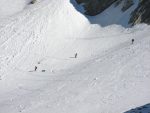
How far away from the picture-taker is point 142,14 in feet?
133

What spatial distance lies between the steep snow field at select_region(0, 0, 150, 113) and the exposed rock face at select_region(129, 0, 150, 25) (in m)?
1.01

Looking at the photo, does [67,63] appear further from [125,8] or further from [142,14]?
[125,8]

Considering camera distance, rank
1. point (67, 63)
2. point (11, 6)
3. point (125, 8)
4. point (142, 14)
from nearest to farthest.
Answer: point (67, 63), point (142, 14), point (125, 8), point (11, 6)

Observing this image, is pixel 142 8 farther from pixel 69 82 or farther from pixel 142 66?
pixel 69 82

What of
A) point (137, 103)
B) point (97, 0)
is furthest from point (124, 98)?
point (97, 0)

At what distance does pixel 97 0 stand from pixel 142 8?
8.70 meters

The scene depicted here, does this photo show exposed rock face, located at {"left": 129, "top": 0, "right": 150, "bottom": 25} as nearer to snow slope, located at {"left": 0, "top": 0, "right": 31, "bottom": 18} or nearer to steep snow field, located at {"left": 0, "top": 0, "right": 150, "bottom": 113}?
steep snow field, located at {"left": 0, "top": 0, "right": 150, "bottom": 113}

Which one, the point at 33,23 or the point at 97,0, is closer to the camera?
the point at 33,23

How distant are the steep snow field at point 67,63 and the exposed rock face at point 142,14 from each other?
3.31 ft

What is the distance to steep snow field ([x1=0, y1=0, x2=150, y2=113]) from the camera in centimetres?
2780

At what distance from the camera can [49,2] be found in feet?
160

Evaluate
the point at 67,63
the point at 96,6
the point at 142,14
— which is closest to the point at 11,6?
the point at 96,6

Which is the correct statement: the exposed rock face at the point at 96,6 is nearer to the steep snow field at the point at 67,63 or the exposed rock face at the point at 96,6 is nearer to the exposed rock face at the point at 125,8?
the exposed rock face at the point at 125,8

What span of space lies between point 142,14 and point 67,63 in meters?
10.5
